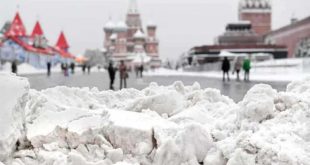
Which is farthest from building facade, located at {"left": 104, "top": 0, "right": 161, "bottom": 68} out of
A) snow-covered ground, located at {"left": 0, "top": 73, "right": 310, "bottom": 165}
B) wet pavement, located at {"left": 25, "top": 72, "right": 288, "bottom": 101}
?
A: snow-covered ground, located at {"left": 0, "top": 73, "right": 310, "bottom": 165}

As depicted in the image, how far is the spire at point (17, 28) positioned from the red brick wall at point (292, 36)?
37306 mm

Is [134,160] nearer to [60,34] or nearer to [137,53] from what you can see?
[60,34]

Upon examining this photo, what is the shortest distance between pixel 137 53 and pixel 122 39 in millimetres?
9107

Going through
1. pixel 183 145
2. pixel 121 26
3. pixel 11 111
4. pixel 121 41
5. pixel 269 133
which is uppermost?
pixel 121 26

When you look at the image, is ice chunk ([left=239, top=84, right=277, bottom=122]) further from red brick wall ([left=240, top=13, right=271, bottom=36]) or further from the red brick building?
red brick wall ([left=240, top=13, right=271, bottom=36])

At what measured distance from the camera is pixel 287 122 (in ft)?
16.8

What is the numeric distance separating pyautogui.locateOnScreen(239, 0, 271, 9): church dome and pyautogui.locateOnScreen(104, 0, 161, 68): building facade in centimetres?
2220

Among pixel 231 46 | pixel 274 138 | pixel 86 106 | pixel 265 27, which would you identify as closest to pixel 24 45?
pixel 231 46

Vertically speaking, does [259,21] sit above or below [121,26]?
above

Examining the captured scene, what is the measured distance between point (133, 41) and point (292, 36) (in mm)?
46719

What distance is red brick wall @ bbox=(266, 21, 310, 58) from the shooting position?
6416 cm

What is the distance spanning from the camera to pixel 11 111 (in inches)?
207

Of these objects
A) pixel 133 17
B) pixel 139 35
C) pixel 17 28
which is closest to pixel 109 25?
pixel 133 17

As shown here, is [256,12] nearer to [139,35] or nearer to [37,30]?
[139,35]
